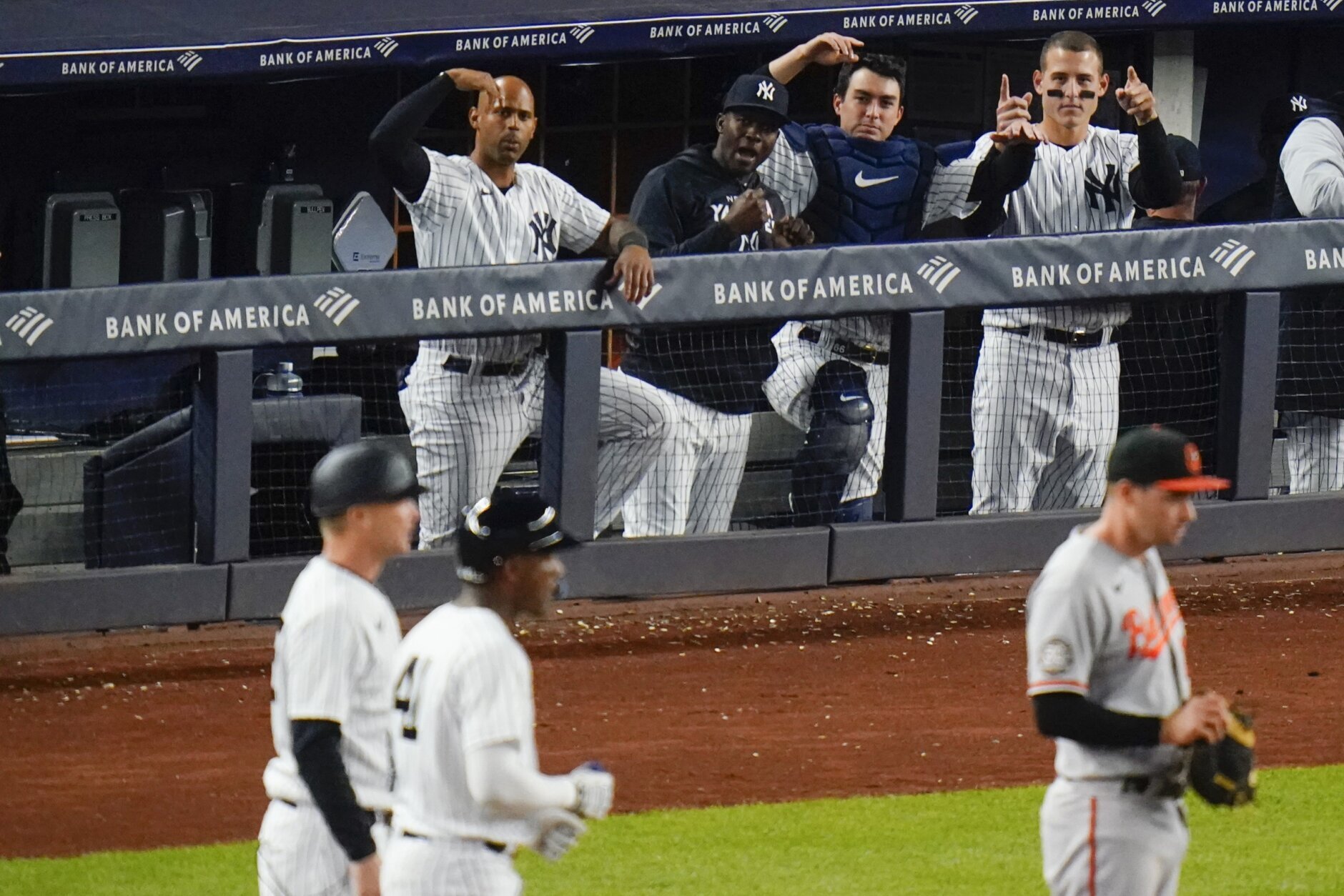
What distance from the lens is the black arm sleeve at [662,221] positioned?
8422 mm

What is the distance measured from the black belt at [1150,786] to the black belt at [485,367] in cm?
442

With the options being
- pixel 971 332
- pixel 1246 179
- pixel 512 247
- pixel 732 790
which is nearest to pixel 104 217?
pixel 512 247

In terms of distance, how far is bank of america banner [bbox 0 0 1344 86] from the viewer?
32.8 feet

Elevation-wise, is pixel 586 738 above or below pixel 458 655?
below

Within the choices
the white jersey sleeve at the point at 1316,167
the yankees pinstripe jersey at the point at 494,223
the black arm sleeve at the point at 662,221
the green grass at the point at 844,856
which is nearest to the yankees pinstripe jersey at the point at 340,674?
the green grass at the point at 844,856

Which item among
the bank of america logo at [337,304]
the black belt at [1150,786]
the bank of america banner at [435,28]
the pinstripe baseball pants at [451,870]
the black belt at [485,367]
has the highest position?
the bank of america banner at [435,28]

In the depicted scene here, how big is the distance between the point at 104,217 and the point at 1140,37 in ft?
19.0

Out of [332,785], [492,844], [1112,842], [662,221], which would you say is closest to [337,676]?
[332,785]

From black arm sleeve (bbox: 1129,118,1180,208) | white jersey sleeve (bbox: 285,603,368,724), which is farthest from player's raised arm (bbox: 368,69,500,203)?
white jersey sleeve (bbox: 285,603,368,724)

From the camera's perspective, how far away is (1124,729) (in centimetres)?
398

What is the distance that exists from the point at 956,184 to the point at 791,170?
2.01ft

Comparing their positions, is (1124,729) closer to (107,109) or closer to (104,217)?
(104,217)

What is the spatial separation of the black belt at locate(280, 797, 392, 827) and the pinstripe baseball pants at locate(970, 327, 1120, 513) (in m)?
4.79

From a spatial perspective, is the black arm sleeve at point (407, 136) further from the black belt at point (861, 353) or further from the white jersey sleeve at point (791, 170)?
the black belt at point (861, 353)
